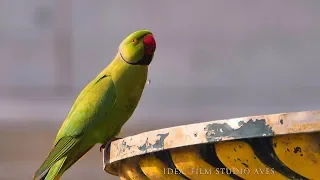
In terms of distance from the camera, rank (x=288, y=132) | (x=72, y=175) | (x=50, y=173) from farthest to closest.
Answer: (x=72, y=175) → (x=50, y=173) → (x=288, y=132)

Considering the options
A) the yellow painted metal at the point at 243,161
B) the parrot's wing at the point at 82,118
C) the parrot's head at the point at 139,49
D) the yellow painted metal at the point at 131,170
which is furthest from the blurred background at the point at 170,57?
the yellow painted metal at the point at 243,161

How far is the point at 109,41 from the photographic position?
261 cm

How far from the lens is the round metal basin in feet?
2.18

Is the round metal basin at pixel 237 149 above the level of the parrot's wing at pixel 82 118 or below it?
below

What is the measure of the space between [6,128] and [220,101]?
82 cm

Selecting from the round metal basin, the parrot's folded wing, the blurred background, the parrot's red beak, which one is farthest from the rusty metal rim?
the blurred background

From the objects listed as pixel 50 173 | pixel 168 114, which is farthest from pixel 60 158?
pixel 168 114

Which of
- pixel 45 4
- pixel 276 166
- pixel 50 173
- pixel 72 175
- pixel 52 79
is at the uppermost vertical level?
pixel 45 4

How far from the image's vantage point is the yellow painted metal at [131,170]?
2.64 feet

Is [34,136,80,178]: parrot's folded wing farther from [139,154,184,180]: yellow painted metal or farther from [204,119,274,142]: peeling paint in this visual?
[204,119,274,142]: peeling paint

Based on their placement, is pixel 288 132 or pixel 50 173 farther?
pixel 50 173

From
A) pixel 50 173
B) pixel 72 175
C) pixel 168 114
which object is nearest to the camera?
pixel 50 173

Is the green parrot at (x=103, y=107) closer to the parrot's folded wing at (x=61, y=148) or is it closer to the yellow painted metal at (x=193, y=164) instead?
the parrot's folded wing at (x=61, y=148)

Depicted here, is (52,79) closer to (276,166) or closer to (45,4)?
(45,4)
